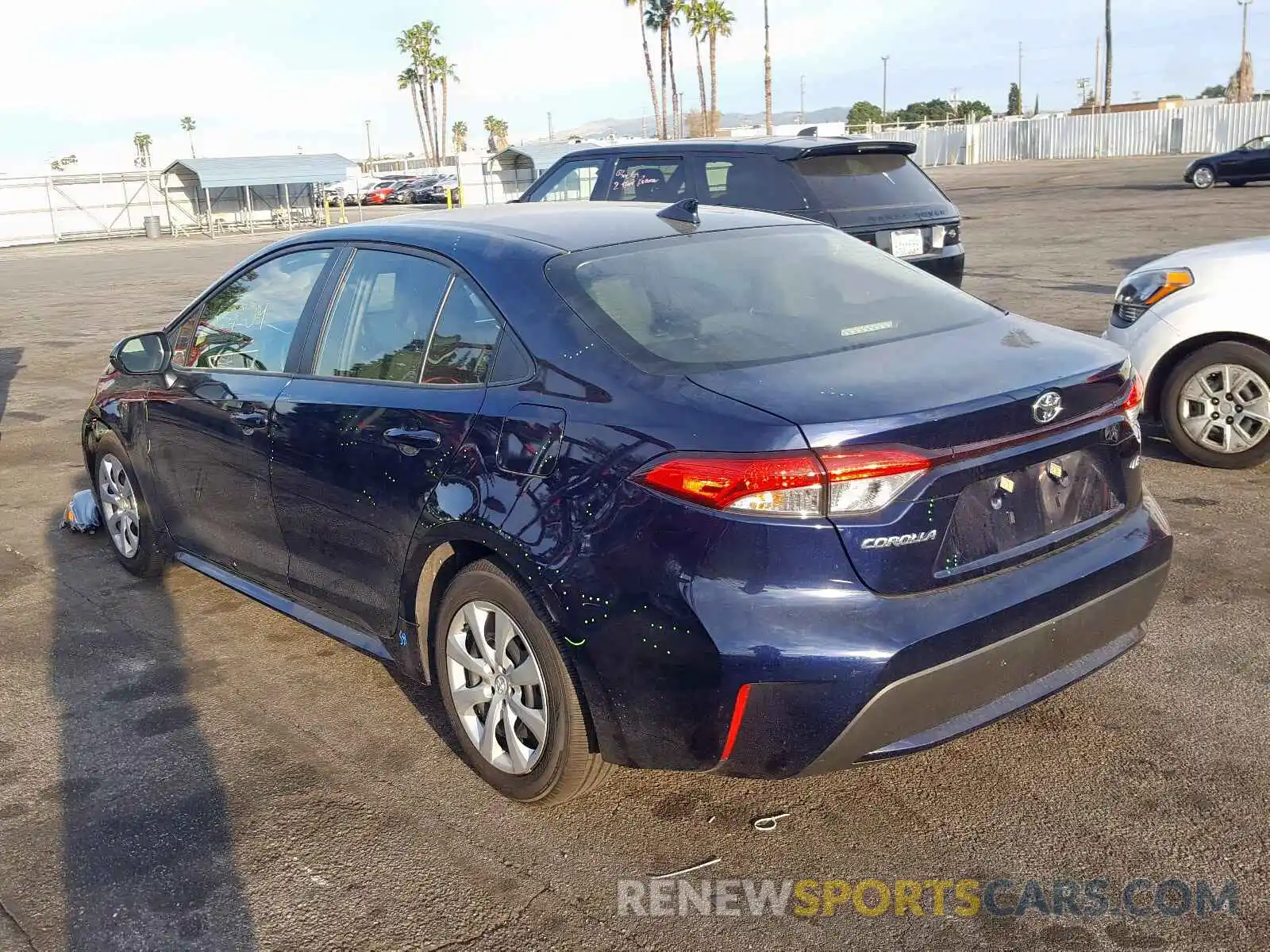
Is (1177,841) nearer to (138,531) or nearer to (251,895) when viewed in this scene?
(251,895)

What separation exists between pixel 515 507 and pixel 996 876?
5.09 ft

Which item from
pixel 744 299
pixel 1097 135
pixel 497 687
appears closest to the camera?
pixel 497 687

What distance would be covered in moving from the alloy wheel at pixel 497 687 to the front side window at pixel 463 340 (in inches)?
26.9

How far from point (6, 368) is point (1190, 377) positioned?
37.3 ft

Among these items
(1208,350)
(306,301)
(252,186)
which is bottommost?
(1208,350)

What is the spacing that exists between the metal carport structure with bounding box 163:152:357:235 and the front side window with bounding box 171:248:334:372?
38.1m

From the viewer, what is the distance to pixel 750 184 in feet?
29.8

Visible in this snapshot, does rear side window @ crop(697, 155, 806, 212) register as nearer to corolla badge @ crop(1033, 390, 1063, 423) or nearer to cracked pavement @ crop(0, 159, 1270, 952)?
cracked pavement @ crop(0, 159, 1270, 952)

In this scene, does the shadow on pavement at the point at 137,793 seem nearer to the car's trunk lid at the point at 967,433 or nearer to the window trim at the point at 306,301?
the window trim at the point at 306,301

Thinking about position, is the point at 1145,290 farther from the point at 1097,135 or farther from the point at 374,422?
the point at 1097,135

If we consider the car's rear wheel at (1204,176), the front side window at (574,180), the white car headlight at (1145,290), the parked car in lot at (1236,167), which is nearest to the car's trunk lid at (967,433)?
the white car headlight at (1145,290)

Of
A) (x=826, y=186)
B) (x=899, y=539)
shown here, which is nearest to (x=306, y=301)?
(x=899, y=539)

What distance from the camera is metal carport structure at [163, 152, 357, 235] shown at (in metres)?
40.5

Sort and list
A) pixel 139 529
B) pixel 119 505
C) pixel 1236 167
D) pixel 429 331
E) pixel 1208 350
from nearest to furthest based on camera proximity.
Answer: pixel 429 331
pixel 139 529
pixel 119 505
pixel 1208 350
pixel 1236 167
